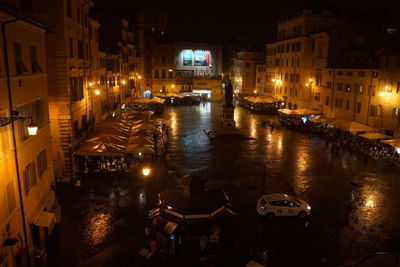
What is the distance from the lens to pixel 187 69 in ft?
301

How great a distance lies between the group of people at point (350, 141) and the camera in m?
33.2

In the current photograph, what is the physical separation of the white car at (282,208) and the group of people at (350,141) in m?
14.3

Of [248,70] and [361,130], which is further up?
[248,70]

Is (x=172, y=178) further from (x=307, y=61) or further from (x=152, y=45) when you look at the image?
(x=152, y=45)

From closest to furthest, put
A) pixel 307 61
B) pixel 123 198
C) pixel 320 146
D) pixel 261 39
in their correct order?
1. pixel 123 198
2. pixel 320 146
3. pixel 307 61
4. pixel 261 39

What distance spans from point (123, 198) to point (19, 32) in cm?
1188

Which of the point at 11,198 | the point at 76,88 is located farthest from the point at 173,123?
the point at 11,198

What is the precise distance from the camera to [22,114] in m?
15.3

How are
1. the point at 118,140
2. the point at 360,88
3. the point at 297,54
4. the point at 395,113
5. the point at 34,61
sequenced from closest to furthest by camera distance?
the point at 34,61, the point at 118,140, the point at 395,113, the point at 360,88, the point at 297,54

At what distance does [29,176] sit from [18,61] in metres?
4.97

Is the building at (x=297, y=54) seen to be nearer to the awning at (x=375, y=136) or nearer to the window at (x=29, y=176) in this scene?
the awning at (x=375, y=136)

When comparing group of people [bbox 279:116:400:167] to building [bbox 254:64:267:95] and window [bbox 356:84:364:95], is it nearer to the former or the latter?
window [bbox 356:84:364:95]

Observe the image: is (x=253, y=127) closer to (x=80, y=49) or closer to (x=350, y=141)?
(x=350, y=141)

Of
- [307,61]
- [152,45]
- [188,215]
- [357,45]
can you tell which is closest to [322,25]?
[307,61]
